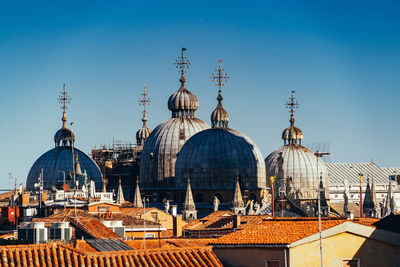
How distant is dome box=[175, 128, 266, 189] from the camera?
104625mm

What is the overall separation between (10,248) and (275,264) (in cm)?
710

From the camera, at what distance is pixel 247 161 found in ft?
344

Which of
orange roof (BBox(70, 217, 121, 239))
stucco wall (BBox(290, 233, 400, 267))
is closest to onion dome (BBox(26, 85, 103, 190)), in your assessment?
orange roof (BBox(70, 217, 121, 239))

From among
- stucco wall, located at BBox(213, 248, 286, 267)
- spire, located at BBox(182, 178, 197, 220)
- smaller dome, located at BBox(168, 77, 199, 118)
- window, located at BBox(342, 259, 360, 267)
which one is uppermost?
smaller dome, located at BBox(168, 77, 199, 118)

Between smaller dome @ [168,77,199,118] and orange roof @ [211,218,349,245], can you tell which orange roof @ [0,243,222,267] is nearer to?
orange roof @ [211,218,349,245]

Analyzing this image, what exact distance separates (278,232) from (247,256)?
1209 mm

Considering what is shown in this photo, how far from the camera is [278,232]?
3241 centimetres

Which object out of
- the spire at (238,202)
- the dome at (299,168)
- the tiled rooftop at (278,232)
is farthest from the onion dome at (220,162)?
the tiled rooftop at (278,232)

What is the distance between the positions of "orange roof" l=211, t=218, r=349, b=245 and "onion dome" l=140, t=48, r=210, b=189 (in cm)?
7662

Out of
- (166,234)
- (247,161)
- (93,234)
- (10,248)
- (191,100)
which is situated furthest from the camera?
(191,100)

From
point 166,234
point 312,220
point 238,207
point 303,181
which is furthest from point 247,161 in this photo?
point 312,220

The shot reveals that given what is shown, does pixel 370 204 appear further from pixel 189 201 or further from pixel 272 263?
pixel 272 263

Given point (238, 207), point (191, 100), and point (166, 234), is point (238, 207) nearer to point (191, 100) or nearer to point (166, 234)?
point (191, 100)

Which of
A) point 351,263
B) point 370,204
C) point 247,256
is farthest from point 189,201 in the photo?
point 351,263
